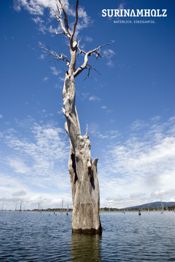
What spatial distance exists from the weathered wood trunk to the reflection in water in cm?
109

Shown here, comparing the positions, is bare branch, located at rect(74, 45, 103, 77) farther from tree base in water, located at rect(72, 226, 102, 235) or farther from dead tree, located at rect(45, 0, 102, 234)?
tree base in water, located at rect(72, 226, 102, 235)

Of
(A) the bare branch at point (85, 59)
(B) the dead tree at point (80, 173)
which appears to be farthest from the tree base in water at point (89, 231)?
(A) the bare branch at point (85, 59)

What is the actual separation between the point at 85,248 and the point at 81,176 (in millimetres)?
6481

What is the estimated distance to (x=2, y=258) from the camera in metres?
14.3

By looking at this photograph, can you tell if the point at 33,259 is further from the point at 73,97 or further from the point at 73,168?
the point at 73,97

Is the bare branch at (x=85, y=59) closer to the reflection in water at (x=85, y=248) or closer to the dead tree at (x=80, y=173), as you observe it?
the dead tree at (x=80, y=173)

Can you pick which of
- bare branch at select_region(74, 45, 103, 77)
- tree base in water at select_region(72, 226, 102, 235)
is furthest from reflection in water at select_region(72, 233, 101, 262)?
bare branch at select_region(74, 45, 103, 77)

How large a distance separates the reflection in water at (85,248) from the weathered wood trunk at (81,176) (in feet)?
3.59

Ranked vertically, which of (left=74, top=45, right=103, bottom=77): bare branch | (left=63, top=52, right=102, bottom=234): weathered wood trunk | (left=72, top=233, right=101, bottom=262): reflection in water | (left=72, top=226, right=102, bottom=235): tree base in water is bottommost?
(left=72, top=233, right=101, bottom=262): reflection in water

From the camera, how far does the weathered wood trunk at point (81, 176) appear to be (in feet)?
73.2

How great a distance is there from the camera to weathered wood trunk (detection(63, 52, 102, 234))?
22.3 m

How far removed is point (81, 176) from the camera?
892 inches

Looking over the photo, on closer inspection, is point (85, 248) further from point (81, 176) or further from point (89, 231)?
point (81, 176)

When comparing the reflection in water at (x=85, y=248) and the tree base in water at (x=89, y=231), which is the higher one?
the tree base in water at (x=89, y=231)
